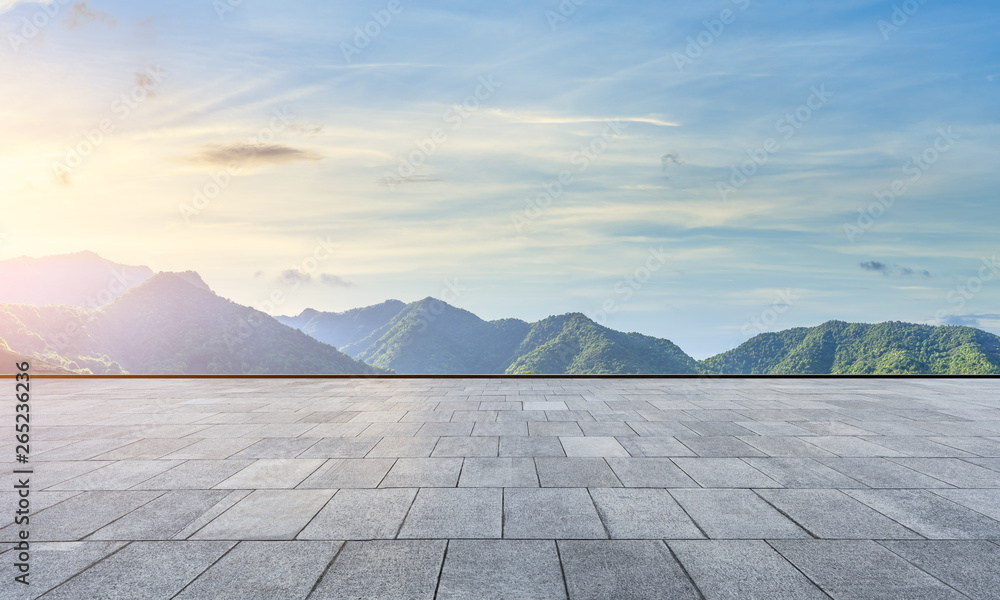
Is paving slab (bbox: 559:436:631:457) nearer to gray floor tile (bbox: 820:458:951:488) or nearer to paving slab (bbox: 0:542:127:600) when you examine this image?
gray floor tile (bbox: 820:458:951:488)

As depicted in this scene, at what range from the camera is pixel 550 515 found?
5707mm

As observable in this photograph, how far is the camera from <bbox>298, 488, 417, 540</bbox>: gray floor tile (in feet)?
17.3

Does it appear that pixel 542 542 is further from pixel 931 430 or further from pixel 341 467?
pixel 931 430

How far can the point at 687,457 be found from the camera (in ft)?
26.7

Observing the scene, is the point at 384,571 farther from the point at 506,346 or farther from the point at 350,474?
the point at 506,346

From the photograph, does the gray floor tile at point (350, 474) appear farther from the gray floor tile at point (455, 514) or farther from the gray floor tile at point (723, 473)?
the gray floor tile at point (723, 473)

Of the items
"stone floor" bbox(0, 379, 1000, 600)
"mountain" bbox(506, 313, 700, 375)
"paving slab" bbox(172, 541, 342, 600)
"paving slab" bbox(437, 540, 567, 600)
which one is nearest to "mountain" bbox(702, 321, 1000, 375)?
"mountain" bbox(506, 313, 700, 375)

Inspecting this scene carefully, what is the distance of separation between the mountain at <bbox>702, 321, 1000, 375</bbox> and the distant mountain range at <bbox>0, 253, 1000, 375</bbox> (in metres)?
0.14

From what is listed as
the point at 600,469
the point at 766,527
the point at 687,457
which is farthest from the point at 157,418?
the point at 766,527

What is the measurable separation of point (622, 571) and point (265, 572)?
9.86ft

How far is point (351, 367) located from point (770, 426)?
59932 mm

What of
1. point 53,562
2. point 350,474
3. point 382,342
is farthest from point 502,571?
point 382,342

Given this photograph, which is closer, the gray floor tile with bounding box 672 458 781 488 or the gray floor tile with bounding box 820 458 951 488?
the gray floor tile with bounding box 672 458 781 488

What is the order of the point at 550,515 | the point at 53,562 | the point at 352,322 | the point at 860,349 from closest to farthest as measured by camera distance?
the point at 53,562, the point at 550,515, the point at 860,349, the point at 352,322
